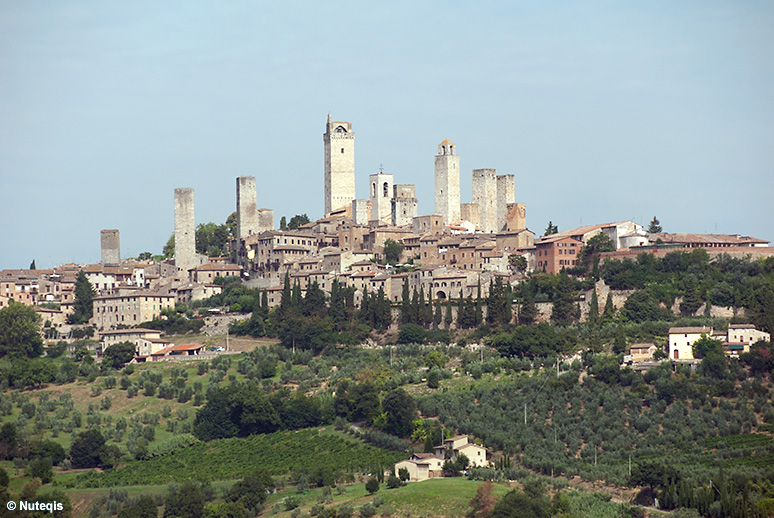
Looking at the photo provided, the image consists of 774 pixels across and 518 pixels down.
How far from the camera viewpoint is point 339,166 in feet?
316

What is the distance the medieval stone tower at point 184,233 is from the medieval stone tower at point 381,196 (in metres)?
11.7

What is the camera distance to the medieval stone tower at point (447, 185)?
91.7 metres

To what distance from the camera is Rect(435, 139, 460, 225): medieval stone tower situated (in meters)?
91.7

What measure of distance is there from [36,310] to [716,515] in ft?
148

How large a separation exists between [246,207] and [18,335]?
773 inches

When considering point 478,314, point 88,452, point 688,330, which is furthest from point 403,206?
point 88,452

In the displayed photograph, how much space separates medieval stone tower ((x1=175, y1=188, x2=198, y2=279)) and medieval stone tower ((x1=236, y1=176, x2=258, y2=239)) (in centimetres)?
293

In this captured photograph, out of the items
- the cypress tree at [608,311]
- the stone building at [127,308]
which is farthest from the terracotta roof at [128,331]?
the cypress tree at [608,311]

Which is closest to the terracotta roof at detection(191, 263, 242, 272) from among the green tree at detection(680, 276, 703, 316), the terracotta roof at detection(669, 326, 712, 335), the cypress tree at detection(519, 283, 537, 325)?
the cypress tree at detection(519, 283, 537, 325)

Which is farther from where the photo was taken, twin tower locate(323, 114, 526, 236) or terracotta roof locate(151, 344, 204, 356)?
twin tower locate(323, 114, 526, 236)

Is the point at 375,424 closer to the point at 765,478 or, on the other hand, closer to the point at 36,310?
the point at 765,478

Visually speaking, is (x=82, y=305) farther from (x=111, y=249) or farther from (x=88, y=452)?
(x=88, y=452)

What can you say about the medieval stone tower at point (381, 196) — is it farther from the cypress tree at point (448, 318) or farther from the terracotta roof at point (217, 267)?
the cypress tree at point (448, 318)

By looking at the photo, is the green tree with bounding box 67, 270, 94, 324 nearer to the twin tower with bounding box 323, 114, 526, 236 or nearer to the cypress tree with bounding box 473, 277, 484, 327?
the twin tower with bounding box 323, 114, 526, 236
